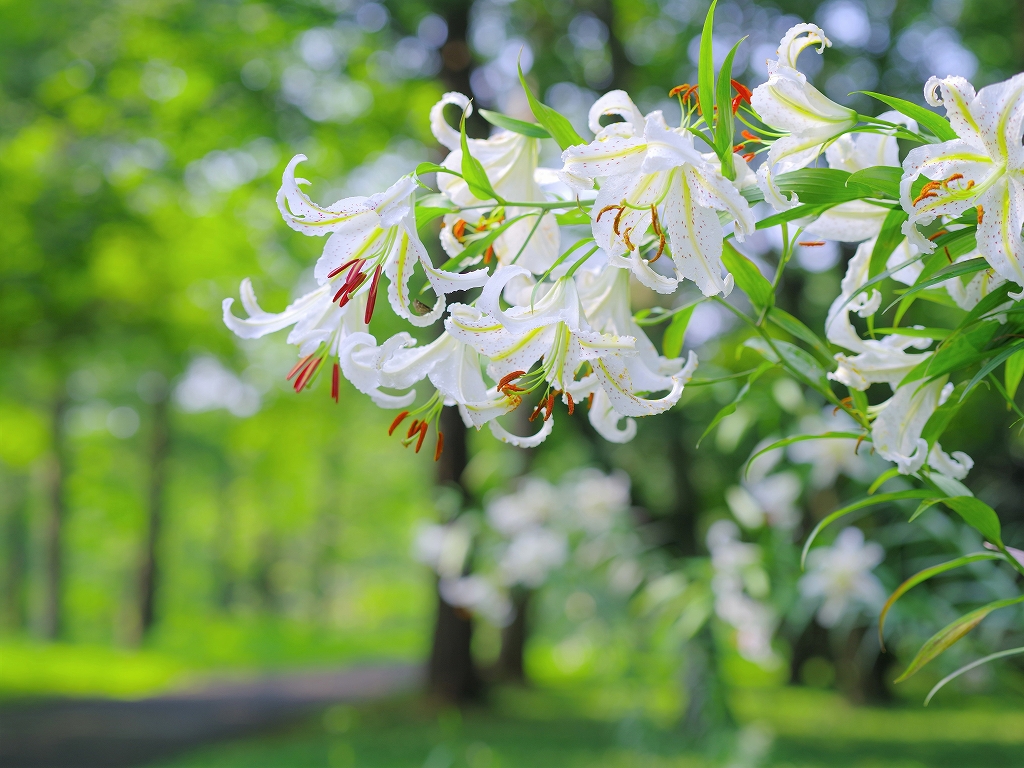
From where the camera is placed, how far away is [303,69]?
22.7ft

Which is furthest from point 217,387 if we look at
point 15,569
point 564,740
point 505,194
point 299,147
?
point 15,569

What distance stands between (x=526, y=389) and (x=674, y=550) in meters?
5.55

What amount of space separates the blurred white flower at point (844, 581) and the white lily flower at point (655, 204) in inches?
79.1

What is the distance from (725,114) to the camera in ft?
1.86

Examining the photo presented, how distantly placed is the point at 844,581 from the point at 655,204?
210 cm

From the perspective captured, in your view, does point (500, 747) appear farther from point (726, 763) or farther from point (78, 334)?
point (78, 334)

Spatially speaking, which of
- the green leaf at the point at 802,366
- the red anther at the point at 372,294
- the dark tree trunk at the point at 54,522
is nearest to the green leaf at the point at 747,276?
the green leaf at the point at 802,366

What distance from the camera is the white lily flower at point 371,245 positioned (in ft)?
2.04

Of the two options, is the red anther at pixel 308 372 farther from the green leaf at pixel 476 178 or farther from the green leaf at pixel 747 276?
the green leaf at pixel 747 276

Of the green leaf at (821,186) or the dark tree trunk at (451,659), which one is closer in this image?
the green leaf at (821,186)

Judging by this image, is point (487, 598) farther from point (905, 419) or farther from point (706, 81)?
point (706, 81)

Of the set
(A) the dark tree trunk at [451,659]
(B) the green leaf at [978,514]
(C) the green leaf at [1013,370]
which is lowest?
(A) the dark tree trunk at [451,659]

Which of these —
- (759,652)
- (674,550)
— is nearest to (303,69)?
(674,550)

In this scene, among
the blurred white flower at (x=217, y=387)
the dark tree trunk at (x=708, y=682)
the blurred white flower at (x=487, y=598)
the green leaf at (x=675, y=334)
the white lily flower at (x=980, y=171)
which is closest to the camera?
the white lily flower at (x=980, y=171)
